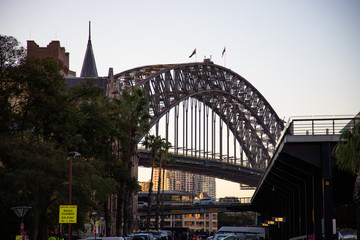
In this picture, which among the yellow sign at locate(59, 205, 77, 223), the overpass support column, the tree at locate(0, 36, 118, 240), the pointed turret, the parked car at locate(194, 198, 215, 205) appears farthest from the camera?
the parked car at locate(194, 198, 215, 205)

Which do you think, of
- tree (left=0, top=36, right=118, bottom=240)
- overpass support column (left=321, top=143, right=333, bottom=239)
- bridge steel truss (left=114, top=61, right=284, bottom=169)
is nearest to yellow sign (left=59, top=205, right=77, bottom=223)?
tree (left=0, top=36, right=118, bottom=240)

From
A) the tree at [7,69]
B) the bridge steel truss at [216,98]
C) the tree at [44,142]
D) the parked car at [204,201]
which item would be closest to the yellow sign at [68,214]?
the tree at [44,142]

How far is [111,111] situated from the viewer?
5747cm

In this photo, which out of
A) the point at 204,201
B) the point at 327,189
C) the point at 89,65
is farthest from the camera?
the point at 204,201

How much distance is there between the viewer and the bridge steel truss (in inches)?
5118

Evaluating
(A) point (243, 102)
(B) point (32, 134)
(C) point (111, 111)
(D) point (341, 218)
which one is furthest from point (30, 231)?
(A) point (243, 102)

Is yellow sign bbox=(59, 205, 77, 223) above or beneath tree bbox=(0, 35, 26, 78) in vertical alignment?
beneath

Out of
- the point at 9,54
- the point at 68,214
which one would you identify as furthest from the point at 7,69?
the point at 68,214

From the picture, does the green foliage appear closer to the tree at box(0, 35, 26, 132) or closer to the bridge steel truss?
the tree at box(0, 35, 26, 132)

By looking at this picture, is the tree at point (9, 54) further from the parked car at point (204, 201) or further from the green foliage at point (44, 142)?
the parked car at point (204, 201)

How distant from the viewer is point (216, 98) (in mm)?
Result: 169375

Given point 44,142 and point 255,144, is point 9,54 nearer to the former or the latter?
point 44,142

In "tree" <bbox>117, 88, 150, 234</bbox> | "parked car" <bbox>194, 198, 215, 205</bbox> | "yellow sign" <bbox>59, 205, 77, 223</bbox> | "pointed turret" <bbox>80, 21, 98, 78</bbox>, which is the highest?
"pointed turret" <bbox>80, 21, 98, 78</bbox>

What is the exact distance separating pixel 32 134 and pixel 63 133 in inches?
106
